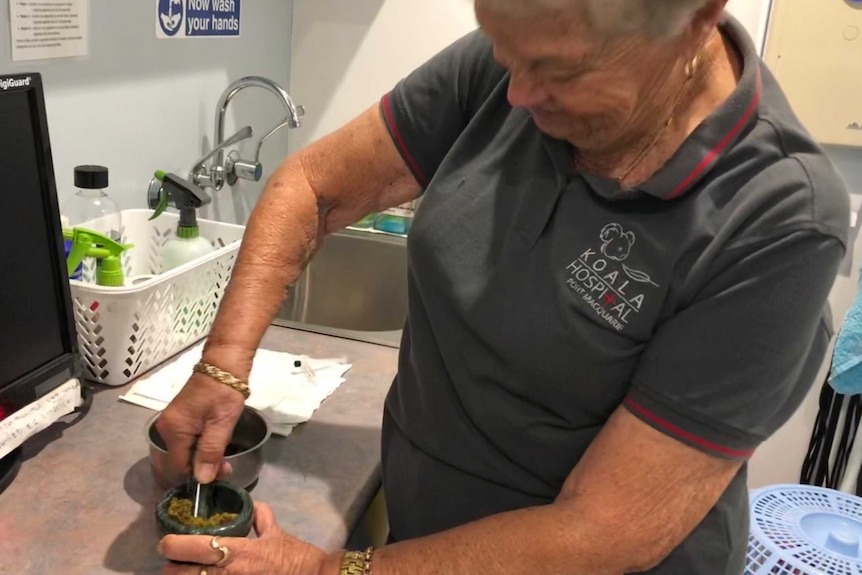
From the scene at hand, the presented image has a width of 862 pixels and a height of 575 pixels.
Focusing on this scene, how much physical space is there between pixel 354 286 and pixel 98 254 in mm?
858

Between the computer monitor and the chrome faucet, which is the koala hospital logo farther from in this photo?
the chrome faucet

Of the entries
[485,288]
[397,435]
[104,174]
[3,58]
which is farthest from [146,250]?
[485,288]

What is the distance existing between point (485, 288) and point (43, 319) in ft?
1.82

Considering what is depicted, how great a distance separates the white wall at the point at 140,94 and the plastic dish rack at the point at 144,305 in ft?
0.35

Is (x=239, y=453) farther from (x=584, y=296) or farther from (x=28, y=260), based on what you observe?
(x=584, y=296)

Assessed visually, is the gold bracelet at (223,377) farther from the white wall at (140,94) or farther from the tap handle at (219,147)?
the tap handle at (219,147)

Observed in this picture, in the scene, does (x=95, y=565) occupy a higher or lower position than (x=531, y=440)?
lower

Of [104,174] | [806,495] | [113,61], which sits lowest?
[806,495]

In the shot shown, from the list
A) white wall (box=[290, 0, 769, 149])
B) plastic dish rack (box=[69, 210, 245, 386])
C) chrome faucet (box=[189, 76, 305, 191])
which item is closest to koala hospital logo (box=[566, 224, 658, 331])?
plastic dish rack (box=[69, 210, 245, 386])

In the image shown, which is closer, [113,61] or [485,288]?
[485,288]

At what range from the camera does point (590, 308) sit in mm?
795

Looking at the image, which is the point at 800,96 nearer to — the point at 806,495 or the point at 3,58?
the point at 806,495

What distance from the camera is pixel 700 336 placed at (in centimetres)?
73

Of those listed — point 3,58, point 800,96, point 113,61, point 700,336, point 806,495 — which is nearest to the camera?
point 700,336
